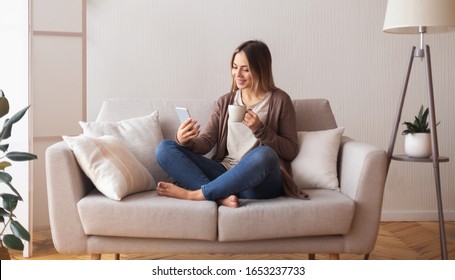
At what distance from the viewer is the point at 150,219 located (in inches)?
104

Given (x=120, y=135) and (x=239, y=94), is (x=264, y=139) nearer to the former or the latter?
(x=239, y=94)

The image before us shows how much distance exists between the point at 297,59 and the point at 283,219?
1.77 metres

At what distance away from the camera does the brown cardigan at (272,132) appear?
9.83 ft

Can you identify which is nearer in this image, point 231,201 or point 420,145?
point 231,201

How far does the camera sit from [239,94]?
3229 mm

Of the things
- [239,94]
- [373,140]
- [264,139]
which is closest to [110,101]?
[239,94]

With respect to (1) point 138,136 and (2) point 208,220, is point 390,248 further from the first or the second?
(1) point 138,136

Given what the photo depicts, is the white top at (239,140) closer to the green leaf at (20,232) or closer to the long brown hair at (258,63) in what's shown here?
the long brown hair at (258,63)

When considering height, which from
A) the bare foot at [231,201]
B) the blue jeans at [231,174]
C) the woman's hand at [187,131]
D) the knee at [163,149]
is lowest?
the bare foot at [231,201]

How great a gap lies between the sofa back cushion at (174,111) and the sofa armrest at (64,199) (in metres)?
0.60

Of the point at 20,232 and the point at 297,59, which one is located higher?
the point at 297,59

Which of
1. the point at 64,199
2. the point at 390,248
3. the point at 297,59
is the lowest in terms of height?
the point at 390,248

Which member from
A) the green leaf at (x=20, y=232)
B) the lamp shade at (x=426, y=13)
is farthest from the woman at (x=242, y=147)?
the lamp shade at (x=426, y=13)

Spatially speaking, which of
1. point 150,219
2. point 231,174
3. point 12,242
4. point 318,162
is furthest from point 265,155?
point 12,242
